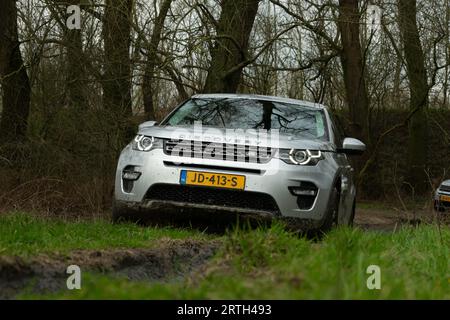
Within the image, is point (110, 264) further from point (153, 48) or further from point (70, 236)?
point (153, 48)

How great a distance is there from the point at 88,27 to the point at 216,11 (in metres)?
2.42

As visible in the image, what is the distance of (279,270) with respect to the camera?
393cm

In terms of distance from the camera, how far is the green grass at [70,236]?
5.58 m

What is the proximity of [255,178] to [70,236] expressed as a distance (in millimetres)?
1935

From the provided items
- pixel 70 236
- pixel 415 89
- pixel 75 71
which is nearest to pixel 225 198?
pixel 70 236

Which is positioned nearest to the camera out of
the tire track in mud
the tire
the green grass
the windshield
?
the tire track in mud

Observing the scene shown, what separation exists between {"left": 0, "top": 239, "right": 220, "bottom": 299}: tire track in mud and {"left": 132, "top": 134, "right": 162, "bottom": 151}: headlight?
1.25 metres

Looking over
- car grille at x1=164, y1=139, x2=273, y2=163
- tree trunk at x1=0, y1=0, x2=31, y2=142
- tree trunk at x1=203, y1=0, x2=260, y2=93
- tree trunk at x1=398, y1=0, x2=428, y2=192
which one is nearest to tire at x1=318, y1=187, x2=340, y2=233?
car grille at x1=164, y1=139, x2=273, y2=163

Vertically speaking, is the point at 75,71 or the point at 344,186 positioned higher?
the point at 75,71

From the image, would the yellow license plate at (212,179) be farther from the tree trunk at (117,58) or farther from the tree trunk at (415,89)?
the tree trunk at (415,89)

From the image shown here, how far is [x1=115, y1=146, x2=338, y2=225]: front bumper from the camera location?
7.17m

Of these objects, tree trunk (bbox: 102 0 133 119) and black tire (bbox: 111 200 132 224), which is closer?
black tire (bbox: 111 200 132 224)

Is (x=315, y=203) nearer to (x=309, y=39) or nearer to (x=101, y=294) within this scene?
(x=101, y=294)

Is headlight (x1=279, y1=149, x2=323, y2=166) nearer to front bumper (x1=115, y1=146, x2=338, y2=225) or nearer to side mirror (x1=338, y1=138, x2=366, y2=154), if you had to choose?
front bumper (x1=115, y1=146, x2=338, y2=225)
